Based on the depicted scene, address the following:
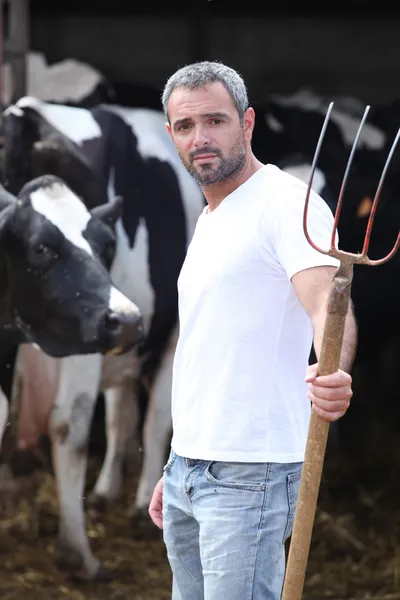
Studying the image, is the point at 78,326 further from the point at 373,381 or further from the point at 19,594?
the point at 373,381

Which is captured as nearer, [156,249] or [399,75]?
[156,249]

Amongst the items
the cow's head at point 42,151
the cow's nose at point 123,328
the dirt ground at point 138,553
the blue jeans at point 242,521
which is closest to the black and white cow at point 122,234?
the cow's head at point 42,151

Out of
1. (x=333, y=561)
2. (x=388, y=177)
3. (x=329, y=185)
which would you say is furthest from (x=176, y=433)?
(x=388, y=177)

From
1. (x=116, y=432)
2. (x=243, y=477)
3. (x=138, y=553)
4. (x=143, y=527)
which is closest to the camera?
(x=243, y=477)

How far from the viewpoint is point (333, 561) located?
4180 mm

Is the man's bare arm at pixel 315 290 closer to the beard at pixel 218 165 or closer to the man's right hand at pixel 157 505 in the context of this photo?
the beard at pixel 218 165

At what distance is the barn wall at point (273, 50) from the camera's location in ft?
22.8

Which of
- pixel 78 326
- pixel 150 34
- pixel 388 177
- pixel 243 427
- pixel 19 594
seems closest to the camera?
pixel 243 427

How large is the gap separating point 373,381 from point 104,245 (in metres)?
3.85

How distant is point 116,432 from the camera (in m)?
4.83

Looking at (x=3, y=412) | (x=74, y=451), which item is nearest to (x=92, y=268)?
(x=3, y=412)

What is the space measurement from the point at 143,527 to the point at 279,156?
170 cm

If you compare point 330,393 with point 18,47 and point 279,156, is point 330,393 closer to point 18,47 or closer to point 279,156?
point 18,47

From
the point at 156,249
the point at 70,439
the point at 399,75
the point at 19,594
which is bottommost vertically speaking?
the point at 19,594
